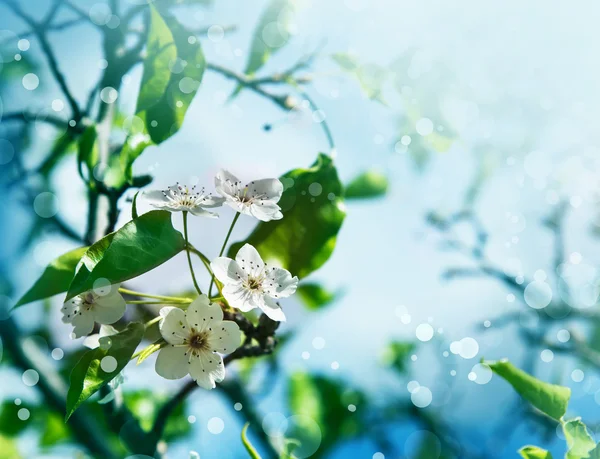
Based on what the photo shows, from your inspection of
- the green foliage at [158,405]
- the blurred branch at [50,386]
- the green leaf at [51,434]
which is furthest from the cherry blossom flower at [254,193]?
the green leaf at [51,434]

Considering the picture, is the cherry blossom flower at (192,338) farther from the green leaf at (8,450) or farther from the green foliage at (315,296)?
the green leaf at (8,450)

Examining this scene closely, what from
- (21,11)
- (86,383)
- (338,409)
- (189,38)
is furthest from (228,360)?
(338,409)

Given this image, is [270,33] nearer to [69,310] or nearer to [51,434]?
[69,310]

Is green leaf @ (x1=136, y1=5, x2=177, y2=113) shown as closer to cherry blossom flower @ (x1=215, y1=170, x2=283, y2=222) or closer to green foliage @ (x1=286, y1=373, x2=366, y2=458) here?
cherry blossom flower @ (x1=215, y1=170, x2=283, y2=222)

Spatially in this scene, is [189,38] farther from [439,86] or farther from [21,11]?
[439,86]

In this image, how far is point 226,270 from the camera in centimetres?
37

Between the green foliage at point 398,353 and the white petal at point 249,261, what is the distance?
828 mm

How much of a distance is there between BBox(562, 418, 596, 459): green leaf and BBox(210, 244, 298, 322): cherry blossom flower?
202 millimetres

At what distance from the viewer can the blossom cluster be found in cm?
36

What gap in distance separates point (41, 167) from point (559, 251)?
2.69 ft

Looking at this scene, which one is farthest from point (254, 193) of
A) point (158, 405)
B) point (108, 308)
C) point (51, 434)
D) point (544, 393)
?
point (51, 434)

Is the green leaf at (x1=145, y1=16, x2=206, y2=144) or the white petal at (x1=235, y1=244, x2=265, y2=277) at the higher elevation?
the green leaf at (x1=145, y1=16, x2=206, y2=144)

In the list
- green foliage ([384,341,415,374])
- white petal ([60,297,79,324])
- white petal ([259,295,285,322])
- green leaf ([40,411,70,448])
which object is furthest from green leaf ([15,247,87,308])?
green foliage ([384,341,415,374])

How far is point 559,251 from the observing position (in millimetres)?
1038
